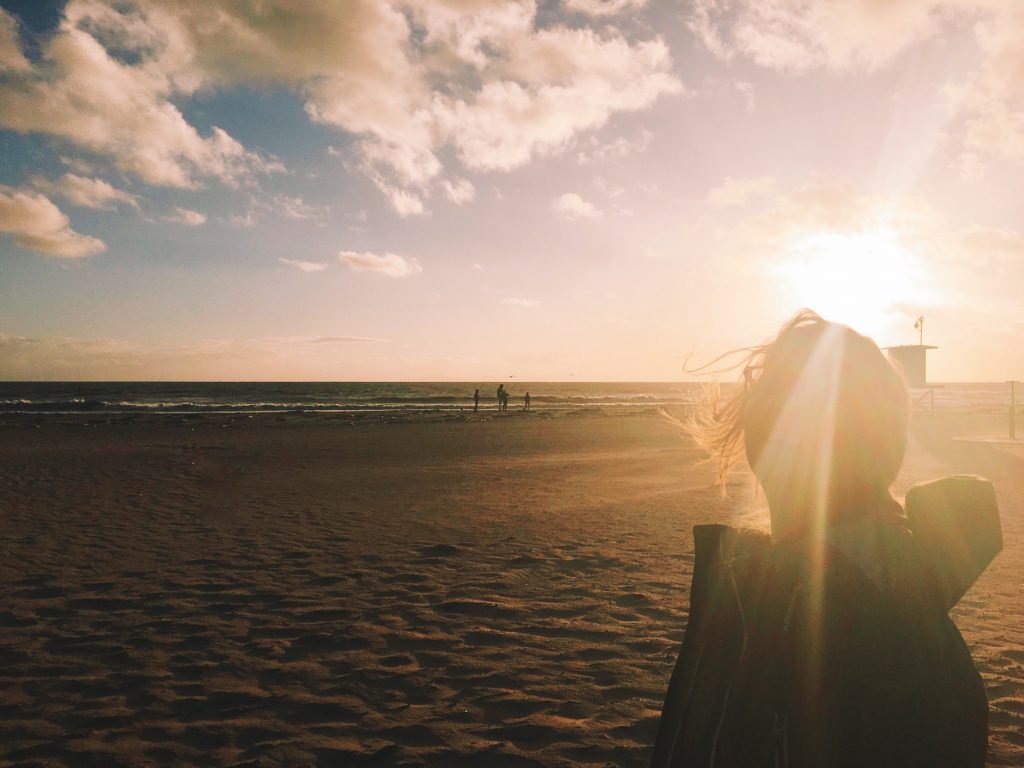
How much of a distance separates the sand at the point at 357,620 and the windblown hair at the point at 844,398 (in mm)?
3562

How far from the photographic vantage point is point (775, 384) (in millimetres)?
1426

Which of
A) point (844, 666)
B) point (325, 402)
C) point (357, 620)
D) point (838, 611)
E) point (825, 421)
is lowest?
point (357, 620)

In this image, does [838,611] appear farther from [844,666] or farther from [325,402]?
[325,402]

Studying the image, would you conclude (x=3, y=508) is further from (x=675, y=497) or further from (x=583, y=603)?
(x=675, y=497)

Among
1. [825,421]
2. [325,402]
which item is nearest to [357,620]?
[825,421]

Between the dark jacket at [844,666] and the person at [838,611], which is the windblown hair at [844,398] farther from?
the dark jacket at [844,666]

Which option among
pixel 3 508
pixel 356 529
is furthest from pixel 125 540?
pixel 3 508

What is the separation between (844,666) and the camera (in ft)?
3.54

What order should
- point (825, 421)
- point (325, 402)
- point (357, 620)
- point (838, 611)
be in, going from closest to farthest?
point (838, 611)
point (825, 421)
point (357, 620)
point (325, 402)

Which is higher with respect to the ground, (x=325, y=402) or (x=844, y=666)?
(x=844, y=666)

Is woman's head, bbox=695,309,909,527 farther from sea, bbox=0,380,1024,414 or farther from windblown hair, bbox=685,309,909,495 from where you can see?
sea, bbox=0,380,1024,414

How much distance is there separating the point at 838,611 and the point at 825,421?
41 cm

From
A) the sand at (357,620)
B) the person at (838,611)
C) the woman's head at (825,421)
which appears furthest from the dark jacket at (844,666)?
the sand at (357,620)

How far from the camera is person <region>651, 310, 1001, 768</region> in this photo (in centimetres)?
107
